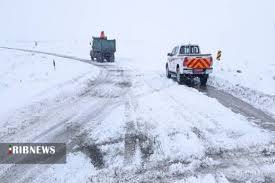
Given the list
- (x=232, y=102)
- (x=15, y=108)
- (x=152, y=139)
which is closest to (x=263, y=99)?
(x=232, y=102)

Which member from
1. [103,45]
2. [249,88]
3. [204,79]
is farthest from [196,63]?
[103,45]

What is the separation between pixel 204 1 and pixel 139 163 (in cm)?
11787

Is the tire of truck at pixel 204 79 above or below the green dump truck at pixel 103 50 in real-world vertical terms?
below

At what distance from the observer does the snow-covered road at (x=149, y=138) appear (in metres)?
5.71

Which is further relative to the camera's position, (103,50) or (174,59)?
(103,50)

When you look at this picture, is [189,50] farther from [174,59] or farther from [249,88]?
[249,88]

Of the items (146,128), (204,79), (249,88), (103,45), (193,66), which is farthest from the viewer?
(103,45)

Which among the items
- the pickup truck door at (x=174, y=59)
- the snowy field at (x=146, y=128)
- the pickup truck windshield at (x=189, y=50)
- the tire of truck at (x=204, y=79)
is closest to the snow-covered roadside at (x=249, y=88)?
the snowy field at (x=146, y=128)

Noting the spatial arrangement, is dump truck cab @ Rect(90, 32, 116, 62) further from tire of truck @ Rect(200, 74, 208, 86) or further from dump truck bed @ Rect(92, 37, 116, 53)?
tire of truck @ Rect(200, 74, 208, 86)

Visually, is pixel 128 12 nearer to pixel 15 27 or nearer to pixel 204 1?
pixel 204 1

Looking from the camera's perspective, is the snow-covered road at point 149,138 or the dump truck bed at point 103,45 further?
the dump truck bed at point 103,45

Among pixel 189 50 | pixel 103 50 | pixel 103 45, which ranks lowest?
pixel 103 50

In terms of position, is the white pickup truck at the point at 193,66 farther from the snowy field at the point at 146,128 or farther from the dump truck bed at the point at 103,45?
the dump truck bed at the point at 103,45

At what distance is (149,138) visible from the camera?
745 centimetres
